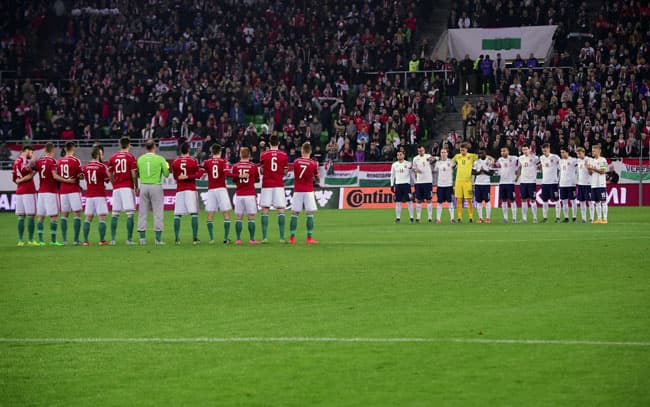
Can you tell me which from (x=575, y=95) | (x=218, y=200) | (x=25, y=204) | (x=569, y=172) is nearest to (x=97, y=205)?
(x=25, y=204)

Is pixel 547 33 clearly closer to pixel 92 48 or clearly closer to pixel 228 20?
pixel 228 20

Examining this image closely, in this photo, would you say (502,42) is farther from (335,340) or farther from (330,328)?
(335,340)

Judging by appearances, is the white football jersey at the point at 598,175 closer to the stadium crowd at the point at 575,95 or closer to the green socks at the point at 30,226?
the stadium crowd at the point at 575,95

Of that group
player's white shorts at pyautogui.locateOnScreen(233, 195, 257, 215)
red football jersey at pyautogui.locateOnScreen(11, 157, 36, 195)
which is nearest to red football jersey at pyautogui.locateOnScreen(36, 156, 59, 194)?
red football jersey at pyautogui.locateOnScreen(11, 157, 36, 195)

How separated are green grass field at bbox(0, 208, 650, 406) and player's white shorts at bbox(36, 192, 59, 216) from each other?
3.63m

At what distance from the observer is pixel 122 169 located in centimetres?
2448

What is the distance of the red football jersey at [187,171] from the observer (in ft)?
79.7

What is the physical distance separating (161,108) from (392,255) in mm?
31187

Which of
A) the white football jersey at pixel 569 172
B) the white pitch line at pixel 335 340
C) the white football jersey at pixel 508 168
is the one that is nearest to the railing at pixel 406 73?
the white football jersey at pixel 508 168

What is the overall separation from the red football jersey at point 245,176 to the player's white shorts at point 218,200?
53 centimetres

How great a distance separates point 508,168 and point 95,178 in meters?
14.0

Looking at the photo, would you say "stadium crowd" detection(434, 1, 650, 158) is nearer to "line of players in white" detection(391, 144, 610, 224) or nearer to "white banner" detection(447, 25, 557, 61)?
"white banner" detection(447, 25, 557, 61)

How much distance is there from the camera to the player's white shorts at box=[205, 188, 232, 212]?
24.6 metres

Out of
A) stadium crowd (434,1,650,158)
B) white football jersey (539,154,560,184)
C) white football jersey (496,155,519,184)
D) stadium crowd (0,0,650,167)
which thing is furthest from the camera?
stadium crowd (0,0,650,167)
